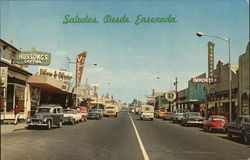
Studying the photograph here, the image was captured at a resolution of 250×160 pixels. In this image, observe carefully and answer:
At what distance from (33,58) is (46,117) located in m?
8.21

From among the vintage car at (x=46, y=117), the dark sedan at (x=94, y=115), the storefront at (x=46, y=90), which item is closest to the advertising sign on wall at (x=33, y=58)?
the storefront at (x=46, y=90)

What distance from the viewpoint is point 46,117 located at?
21531 millimetres

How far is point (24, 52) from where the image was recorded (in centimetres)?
2720

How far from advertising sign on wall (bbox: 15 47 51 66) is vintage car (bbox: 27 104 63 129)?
19.5ft

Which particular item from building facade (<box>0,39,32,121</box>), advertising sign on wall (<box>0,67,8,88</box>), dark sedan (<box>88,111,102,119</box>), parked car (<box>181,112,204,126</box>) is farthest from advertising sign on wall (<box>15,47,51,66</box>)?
dark sedan (<box>88,111,102,119</box>)

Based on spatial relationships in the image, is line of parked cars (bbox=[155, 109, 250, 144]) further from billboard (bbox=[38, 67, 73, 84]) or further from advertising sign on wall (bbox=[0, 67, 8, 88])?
billboard (bbox=[38, 67, 73, 84])

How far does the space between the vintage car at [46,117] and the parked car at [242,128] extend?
13014 mm

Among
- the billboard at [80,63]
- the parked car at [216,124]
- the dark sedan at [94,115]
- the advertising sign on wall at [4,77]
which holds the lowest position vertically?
the dark sedan at [94,115]

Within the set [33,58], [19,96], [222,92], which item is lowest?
[19,96]

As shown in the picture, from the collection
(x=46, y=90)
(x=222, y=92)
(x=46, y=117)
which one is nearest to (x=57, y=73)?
(x=46, y=90)

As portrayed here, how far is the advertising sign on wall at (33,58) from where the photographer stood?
26.7 m

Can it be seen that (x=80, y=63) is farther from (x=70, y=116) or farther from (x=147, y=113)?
(x=70, y=116)

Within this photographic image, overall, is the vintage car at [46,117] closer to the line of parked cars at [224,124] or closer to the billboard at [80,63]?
the line of parked cars at [224,124]

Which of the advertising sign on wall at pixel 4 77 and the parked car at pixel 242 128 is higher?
the advertising sign on wall at pixel 4 77
